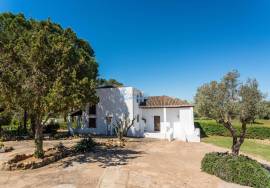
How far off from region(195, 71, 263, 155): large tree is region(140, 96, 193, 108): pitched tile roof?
16.8 meters

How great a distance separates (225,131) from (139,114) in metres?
14.9

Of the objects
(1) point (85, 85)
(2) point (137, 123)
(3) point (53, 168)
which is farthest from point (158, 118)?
(3) point (53, 168)

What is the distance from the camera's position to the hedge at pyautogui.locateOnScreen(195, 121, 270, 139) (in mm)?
34844

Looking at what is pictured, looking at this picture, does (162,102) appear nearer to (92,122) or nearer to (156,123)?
(156,123)

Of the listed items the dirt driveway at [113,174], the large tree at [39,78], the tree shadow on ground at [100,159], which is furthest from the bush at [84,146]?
Result: the large tree at [39,78]

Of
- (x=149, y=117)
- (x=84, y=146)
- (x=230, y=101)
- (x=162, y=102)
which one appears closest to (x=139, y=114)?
(x=149, y=117)

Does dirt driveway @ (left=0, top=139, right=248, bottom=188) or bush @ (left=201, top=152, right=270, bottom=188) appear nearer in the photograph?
dirt driveway @ (left=0, top=139, right=248, bottom=188)

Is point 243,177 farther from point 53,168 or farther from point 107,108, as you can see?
point 107,108

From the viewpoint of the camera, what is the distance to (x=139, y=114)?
118 feet

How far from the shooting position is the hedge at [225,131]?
34.8 metres

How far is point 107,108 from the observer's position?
35375 mm

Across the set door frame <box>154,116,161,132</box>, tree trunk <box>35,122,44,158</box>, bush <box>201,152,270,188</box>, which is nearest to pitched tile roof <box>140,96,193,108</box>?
door frame <box>154,116,161,132</box>

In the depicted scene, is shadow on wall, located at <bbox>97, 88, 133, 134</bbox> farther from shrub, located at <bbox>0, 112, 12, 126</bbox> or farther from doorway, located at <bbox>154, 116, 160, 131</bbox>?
shrub, located at <bbox>0, 112, 12, 126</bbox>

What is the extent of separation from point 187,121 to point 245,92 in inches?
692
